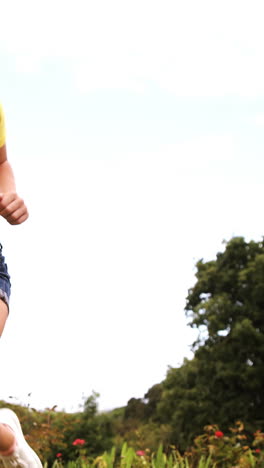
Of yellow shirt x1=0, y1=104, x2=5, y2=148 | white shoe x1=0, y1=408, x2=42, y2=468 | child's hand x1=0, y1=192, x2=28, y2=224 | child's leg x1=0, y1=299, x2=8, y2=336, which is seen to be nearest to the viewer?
child's hand x1=0, y1=192, x2=28, y2=224

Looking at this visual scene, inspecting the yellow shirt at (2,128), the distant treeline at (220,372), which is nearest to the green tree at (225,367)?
the distant treeline at (220,372)

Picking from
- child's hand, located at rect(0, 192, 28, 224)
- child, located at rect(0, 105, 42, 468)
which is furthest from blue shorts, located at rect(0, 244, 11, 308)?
child's hand, located at rect(0, 192, 28, 224)

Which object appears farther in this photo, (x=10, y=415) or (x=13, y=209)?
(x=10, y=415)

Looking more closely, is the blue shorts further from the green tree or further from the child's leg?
the green tree

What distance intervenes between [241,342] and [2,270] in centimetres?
2337

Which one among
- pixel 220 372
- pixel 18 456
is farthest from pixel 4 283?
pixel 220 372

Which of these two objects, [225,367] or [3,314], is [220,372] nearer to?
[225,367]

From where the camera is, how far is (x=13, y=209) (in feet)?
9.91

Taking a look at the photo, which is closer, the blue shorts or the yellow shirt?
the blue shorts

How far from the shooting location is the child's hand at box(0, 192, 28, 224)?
3.02 metres

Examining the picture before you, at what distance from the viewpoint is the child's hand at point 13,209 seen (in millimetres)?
3015

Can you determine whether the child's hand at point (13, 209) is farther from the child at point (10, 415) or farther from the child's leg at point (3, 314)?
the child's leg at point (3, 314)

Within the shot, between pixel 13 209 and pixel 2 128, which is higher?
pixel 2 128

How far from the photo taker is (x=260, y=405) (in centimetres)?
2650
